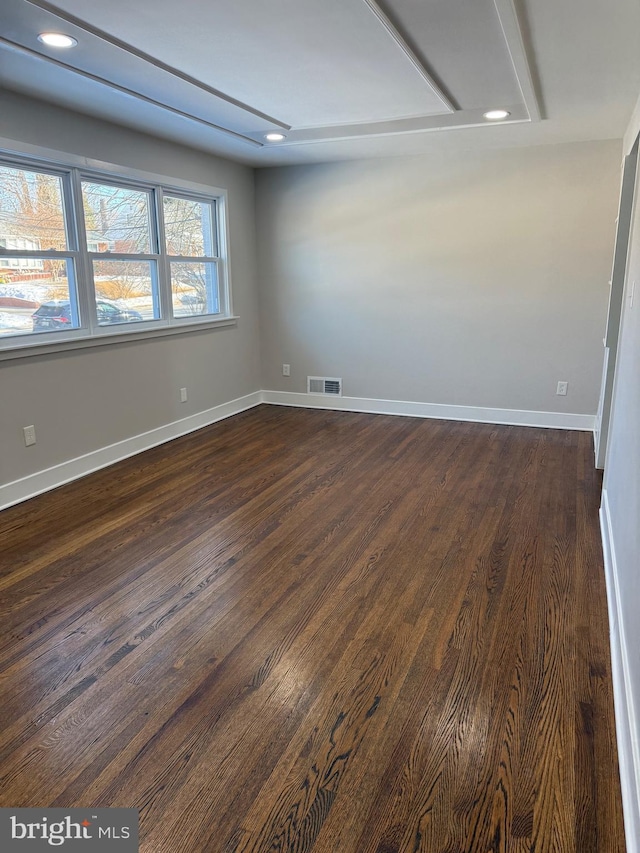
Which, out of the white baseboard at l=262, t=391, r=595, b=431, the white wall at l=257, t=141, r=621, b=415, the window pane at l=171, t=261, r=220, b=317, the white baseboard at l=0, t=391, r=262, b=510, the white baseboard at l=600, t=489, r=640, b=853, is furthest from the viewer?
the white baseboard at l=262, t=391, r=595, b=431

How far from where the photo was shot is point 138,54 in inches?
107

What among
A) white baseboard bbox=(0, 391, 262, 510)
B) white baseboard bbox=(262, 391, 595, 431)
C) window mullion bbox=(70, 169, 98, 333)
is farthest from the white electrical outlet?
white baseboard bbox=(262, 391, 595, 431)

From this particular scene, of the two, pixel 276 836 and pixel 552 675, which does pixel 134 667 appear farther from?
pixel 552 675

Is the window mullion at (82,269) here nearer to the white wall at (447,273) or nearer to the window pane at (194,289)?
the window pane at (194,289)

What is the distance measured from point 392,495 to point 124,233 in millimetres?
2751

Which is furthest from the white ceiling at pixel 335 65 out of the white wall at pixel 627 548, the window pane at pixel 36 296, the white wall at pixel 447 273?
the window pane at pixel 36 296

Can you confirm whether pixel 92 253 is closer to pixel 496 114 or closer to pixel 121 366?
pixel 121 366

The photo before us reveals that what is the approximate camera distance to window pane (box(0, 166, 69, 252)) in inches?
134

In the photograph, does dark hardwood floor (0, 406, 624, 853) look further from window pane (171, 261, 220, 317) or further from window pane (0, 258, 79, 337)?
window pane (171, 261, 220, 317)

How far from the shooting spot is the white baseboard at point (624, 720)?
1.38 metres

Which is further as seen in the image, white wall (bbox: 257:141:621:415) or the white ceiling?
white wall (bbox: 257:141:621:415)

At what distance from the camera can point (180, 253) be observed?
4.92 m

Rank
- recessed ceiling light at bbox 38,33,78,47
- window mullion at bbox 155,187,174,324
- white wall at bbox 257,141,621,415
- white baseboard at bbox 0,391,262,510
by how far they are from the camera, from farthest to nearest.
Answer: white wall at bbox 257,141,621,415 → window mullion at bbox 155,187,174,324 → white baseboard at bbox 0,391,262,510 → recessed ceiling light at bbox 38,33,78,47

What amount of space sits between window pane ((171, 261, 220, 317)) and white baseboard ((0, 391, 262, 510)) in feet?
3.05
